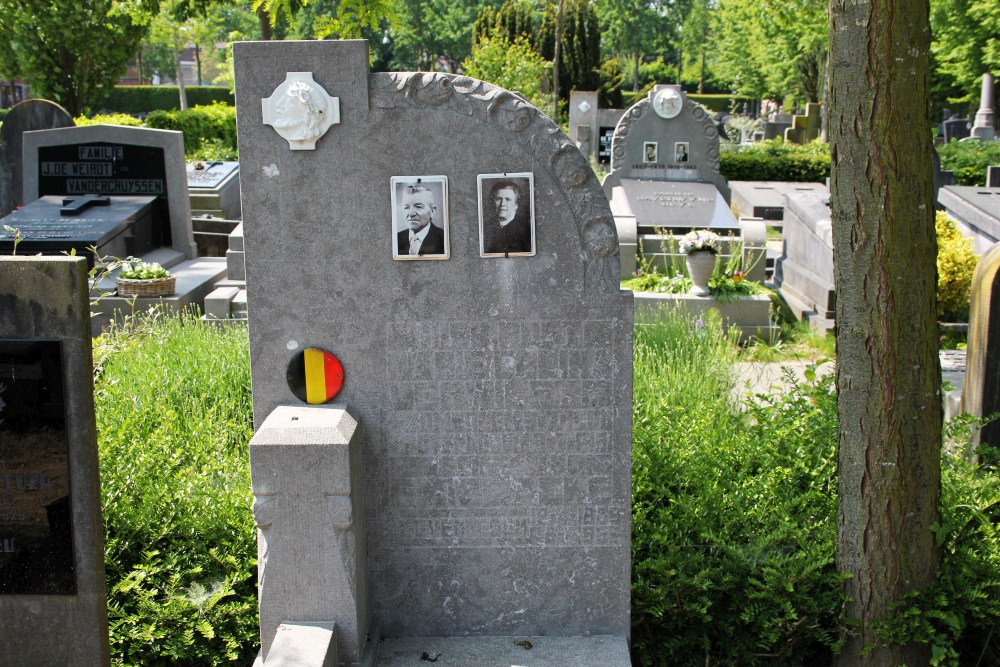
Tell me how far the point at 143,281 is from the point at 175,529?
18.4 feet

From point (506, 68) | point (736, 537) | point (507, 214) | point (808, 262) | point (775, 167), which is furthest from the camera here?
point (506, 68)

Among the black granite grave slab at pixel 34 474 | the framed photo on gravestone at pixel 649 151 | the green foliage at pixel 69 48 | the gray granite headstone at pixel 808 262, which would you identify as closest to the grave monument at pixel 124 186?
the framed photo on gravestone at pixel 649 151

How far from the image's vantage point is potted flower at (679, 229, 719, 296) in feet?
30.6

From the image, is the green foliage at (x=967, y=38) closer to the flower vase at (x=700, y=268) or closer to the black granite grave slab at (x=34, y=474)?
the flower vase at (x=700, y=268)

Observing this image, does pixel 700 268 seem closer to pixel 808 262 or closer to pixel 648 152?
pixel 808 262

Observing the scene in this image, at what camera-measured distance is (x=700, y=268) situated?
30.8ft

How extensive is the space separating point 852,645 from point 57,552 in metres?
2.75

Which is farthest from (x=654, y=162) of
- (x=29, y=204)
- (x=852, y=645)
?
(x=852, y=645)

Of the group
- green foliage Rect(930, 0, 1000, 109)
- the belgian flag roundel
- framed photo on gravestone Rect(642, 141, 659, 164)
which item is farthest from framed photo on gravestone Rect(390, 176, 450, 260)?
green foliage Rect(930, 0, 1000, 109)

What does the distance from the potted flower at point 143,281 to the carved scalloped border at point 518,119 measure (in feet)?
20.6

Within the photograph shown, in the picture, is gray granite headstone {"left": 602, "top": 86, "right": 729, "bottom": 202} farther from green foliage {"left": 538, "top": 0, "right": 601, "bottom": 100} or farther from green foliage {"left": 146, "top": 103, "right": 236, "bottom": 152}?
green foliage {"left": 538, "top": 0, "right": 601, "bottom": 100}

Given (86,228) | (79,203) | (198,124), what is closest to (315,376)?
(86,228)

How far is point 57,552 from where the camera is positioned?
3.00m

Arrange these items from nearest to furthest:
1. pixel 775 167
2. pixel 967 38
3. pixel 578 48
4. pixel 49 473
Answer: pixel 49 473 < pixel 775 167 < pixel 967 38 < pixel 578 48
